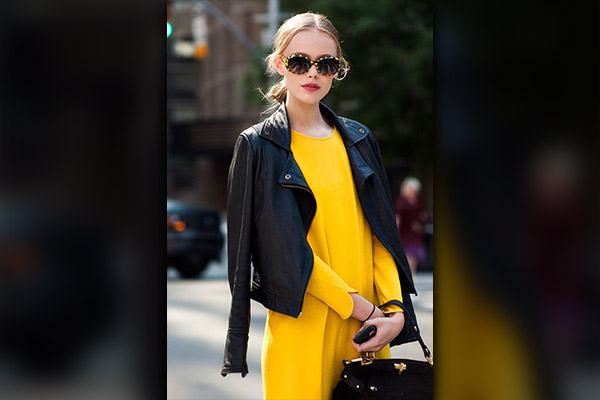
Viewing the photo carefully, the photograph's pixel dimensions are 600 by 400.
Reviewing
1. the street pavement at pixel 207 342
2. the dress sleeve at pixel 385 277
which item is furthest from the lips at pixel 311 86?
the street pavement at pixel 207 342

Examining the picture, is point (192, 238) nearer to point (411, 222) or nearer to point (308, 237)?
point (411, 222)

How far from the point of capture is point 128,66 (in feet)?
6.05

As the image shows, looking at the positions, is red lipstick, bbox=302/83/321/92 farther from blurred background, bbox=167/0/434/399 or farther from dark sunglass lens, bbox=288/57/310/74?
blurred background, bbox=167/0/434/399

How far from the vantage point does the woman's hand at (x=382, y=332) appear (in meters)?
2.42

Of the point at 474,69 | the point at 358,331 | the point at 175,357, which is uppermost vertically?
the point at 474,69

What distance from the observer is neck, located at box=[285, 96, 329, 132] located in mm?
2512

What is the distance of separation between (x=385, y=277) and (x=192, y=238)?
11.5 m

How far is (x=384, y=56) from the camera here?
17594 mm

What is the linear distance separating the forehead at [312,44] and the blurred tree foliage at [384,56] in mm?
14861

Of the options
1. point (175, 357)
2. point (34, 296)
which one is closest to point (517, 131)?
point (34, 296)

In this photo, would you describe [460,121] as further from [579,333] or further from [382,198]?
[382,198]

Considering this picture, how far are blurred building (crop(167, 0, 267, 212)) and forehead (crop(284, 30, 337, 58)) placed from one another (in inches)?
1402

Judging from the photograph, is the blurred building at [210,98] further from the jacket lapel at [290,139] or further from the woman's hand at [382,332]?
the woman's hand at [382,332]

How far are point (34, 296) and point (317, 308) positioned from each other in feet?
2.78
